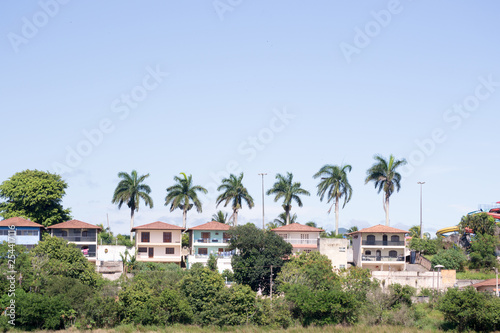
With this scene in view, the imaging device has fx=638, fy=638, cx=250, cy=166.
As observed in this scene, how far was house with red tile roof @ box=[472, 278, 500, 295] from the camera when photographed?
2443 inches

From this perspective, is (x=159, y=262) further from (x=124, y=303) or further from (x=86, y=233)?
(x=124, y=303)

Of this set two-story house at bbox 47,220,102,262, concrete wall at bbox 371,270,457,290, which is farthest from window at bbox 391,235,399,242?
two-story house at bbox 47,220,102,262

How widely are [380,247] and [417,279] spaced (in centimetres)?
800

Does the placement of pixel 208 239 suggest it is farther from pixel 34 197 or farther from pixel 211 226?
pixel 34 197

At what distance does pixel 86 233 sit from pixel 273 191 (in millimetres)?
24041

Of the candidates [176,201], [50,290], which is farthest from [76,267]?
[176,201]

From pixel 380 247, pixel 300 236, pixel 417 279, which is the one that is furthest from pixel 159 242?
pixel 417 279

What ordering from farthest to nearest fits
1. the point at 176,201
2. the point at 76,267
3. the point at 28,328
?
1. the point at 176,201
2. the point at 76,267
3. the point at 28,328

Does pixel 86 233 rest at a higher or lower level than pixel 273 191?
lower

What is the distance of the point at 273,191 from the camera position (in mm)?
82562

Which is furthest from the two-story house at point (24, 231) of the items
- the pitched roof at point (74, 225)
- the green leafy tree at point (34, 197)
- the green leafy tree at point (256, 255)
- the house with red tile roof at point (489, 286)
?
the house with red tile roof at point (489, 286)

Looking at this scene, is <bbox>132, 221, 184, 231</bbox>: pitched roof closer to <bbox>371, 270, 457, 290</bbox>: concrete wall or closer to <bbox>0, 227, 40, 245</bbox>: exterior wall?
<bbox>0, 227, 40, 245</bbox>: exterior wall

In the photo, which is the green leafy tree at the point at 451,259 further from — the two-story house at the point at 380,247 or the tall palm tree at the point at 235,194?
the tall palm tree at the point at 235,194

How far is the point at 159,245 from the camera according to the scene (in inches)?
2982
